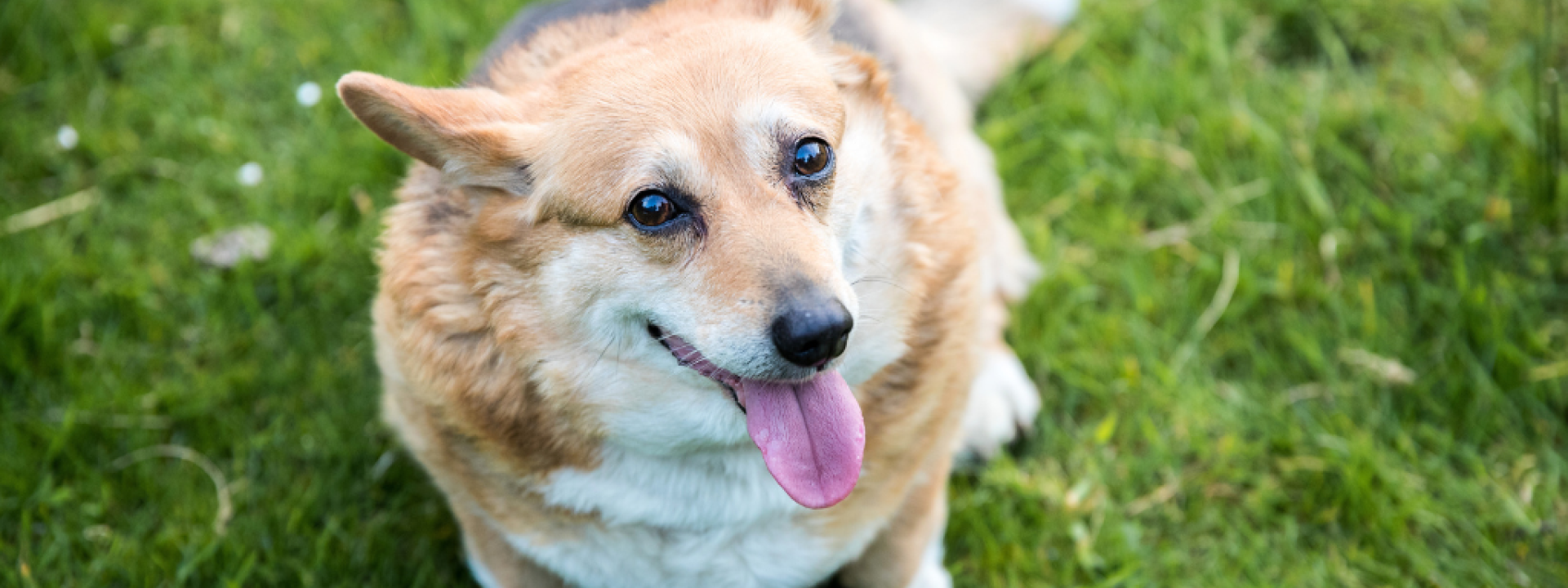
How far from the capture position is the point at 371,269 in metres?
4.08

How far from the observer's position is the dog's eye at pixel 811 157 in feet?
8.03

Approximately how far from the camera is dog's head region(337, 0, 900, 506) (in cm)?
230

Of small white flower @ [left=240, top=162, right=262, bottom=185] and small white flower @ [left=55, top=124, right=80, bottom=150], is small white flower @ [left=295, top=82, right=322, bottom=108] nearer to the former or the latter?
small white flower @ [left=240, top=162, right=262, bottom=185]

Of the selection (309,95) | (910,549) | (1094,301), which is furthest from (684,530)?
(309,95)

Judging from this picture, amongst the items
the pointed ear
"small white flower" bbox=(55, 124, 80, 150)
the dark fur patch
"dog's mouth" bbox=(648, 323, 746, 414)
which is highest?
the pointed ear

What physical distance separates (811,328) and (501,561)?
4.15 feet

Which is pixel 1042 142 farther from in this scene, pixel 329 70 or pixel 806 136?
pixel 329 70

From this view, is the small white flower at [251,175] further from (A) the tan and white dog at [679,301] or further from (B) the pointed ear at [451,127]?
(B) the pointed ear at [451,127]

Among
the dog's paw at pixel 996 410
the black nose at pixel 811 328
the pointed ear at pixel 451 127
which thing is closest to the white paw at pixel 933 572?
the dog's paw at pixel 996 410

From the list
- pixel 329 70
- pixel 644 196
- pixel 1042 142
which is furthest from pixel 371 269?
pixel 1042 142

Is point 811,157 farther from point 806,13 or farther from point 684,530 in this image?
point 684,530

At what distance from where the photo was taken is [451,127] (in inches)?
93.6

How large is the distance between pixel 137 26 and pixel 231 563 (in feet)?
9.15

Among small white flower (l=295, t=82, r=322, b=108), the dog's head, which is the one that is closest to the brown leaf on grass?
the dog's head
